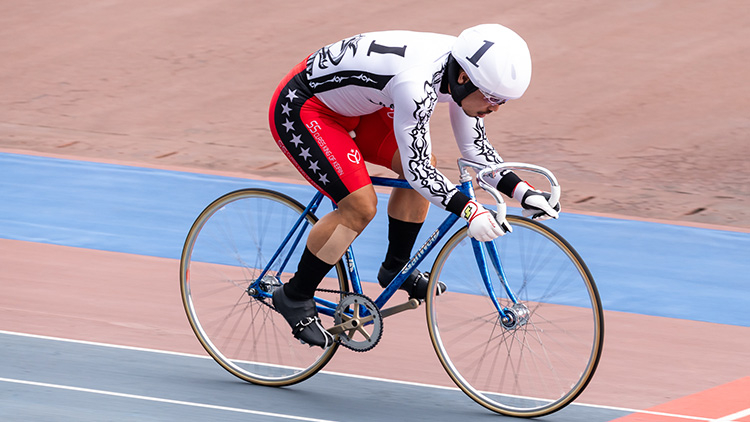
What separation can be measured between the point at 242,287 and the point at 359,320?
2.33 ft

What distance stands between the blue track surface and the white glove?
250 cm

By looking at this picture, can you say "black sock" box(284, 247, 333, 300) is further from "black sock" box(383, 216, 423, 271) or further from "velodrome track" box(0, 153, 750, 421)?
"velodrome track" box(0, 153, 750, 421)

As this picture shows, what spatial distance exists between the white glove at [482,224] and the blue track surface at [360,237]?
250cm

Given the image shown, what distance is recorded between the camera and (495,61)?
3.86 meters

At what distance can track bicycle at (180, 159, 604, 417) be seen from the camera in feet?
13.6

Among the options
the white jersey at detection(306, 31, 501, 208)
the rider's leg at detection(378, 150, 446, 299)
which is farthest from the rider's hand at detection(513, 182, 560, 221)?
the rider's leg at detection(378, 150, 446, 299)

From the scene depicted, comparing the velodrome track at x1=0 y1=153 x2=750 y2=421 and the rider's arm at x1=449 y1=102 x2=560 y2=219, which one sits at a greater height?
the rider's arm at x1=449 y1=102 x2=560 y2=219

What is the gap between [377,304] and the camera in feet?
14.7

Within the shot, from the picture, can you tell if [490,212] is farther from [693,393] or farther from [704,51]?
[704,51]

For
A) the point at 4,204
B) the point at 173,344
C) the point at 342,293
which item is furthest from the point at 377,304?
the point at 4,204

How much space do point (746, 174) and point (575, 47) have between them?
175 inches

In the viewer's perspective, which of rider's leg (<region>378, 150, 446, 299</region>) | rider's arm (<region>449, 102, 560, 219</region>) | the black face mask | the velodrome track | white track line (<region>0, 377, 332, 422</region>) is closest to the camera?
the black face mask

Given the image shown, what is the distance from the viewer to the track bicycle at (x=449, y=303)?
414 centimetres

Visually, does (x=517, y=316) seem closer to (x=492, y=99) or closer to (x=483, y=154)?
(x=483, y=154)
